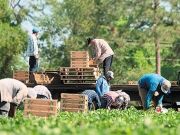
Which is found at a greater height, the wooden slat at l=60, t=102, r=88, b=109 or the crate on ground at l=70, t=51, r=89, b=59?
the crate on ground at l=70, t=51, r=89, b=59

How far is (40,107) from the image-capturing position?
1397cm

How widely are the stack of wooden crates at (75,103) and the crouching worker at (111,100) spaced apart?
1503 mm

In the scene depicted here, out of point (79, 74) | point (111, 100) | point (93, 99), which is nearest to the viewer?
point (111, 100)

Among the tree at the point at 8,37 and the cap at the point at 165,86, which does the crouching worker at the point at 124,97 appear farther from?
the tree at the point at 8,37

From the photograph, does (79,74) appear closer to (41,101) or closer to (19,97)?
(41,101)

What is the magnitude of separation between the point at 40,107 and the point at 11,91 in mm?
764

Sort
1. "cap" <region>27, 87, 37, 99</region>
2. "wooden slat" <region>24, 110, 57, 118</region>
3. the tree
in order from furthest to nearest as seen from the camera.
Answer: the tree, "cap" <region>27, 87, 37, 99</region>, "wooden slat" <region>24, 110, 57, 118</region>

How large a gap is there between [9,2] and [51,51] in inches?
534

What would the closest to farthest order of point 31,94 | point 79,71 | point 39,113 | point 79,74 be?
point 39,113 < point 31,94 < point 79,71 < point 79,74

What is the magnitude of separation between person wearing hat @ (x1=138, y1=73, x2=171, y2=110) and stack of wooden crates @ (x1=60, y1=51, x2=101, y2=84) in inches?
76.4

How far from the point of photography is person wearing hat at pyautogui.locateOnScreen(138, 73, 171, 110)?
16.8 m

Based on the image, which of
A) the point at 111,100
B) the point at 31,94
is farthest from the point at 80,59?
the point at 31,94

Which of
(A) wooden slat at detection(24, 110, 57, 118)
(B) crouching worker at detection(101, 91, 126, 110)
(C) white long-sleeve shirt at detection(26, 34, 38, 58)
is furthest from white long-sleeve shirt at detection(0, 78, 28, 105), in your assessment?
(C) white long-sleeve shirt at detection(26, 34, 38, 58)

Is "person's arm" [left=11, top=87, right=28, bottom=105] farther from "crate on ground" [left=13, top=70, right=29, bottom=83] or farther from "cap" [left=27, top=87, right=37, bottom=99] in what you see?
"crate on ground" [left=13, top=70, right=29, bottom=83]
